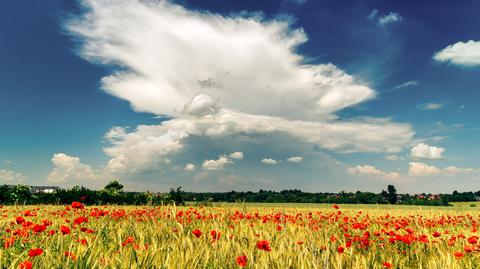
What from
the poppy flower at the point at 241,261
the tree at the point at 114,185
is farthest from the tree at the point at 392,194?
the poppy flower at the point at 241,261

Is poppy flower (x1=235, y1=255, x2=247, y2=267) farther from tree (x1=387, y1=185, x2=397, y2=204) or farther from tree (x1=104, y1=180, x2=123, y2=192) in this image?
tree (x1=387, y1=185, x2=397, y2=204)

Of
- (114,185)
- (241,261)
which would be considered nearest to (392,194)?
(114,185)

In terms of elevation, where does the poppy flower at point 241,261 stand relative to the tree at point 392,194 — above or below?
below

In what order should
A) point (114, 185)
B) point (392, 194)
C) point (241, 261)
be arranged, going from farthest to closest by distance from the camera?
point (392, 194)
point (114, 185)
point (241, 261)

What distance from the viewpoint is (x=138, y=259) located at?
12.0 ft

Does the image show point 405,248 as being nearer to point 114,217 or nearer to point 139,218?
point 139,218

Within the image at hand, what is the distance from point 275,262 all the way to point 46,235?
4.21m

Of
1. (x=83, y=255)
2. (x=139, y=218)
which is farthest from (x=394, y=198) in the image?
(x=83, y=255)

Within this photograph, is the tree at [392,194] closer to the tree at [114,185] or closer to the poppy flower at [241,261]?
the tree at [114,185]

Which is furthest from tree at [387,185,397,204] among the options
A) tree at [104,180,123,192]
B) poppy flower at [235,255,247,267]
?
poppy flower at [235,255,247,267]

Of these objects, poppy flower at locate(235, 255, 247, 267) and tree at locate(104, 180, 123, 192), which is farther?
tree at locate(104, 180, 123, 192)

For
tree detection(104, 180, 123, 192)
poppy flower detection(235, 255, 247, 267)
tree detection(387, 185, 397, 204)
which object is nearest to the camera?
poppy flower detection(235, 255, 247, 267)

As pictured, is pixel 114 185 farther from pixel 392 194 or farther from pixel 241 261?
pixel 392 194

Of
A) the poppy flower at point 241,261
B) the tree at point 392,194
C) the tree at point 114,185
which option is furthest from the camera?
the tree at point 392,194
